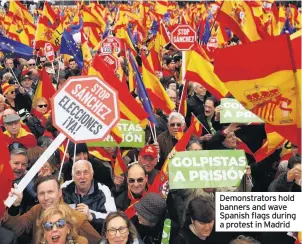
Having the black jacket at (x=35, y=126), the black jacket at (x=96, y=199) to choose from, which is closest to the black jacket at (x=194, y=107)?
the black jacket at (x=35, y=126)

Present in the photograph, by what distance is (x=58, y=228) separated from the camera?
13.3 feet

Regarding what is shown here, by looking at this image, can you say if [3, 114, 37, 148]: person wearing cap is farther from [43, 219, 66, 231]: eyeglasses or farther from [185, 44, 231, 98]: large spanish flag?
[43, 219, 66, 231]: eyeglasses

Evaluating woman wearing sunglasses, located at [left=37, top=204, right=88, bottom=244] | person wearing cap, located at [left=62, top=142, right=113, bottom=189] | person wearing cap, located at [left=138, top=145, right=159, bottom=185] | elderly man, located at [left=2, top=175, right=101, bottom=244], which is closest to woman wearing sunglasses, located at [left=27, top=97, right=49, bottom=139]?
person wearing cap, located at [left=62, top=142, right=113, bottom=189]

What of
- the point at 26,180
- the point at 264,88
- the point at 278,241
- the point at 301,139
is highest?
the point at 264,88

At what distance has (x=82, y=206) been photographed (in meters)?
4.77

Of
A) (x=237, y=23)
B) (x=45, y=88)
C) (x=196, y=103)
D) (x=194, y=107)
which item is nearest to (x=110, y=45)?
(x=45, y=88)

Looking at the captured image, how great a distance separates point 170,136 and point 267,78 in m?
2.79

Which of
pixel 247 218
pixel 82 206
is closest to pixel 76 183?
pixel 82 206

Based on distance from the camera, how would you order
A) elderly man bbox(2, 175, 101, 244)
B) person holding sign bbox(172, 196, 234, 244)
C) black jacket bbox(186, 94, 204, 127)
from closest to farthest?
person holding sign bbox(172, 196, 234, 244) → elderly man bbox(2, 175, 101, 244) → black jacket bbox(186, 94, 204, 127)

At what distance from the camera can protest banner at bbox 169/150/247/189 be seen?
492cm

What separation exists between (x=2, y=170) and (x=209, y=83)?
3.56 metres

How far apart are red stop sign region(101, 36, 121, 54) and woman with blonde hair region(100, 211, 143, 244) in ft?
28.0

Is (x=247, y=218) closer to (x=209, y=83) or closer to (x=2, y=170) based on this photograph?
(x=2, y=170)

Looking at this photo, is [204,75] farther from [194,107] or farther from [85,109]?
[85,109]
